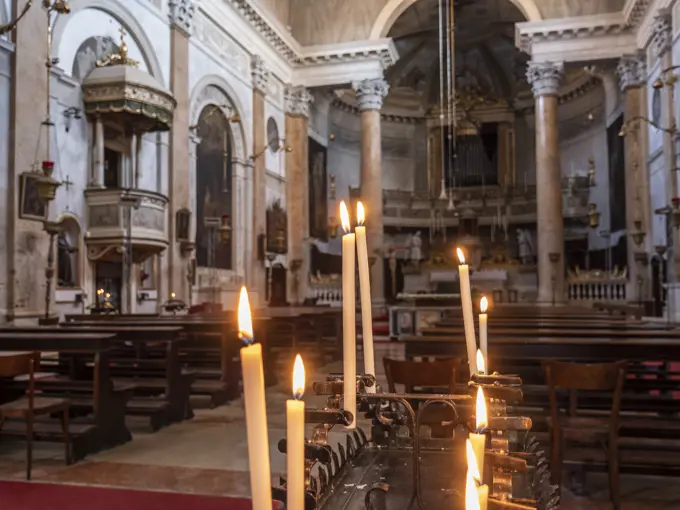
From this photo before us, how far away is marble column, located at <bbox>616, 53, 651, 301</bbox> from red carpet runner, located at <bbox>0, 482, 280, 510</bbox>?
15.8 m

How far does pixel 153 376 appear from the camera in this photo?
695cm

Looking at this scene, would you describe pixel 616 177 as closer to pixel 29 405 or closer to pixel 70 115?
pixel 70 115

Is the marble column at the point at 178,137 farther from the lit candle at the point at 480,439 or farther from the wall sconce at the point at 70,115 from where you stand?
the lit candle at the point at 480,439

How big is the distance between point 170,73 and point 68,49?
3190 mm

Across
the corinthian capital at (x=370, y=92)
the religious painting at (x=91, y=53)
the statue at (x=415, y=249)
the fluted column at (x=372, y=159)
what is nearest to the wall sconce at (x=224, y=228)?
the religious painting at (x=91, y=53)

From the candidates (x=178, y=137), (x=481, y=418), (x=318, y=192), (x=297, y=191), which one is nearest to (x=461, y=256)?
(x=481, y=418)

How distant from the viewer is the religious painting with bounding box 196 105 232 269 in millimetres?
15281

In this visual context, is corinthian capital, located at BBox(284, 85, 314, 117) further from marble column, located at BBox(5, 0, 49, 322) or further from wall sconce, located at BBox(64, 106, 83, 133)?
marble column, located at BBox(5, 0, 49, 322)

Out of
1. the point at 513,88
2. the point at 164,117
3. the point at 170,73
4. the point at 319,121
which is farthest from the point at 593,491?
the point at 513,88

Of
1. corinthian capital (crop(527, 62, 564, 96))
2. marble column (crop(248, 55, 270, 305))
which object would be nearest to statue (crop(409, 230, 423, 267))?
marble column (crop(248, 55, 270, 305))

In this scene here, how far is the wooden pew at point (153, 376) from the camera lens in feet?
19.5

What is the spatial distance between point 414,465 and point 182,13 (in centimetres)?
1441

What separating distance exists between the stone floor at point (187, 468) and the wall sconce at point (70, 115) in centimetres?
643

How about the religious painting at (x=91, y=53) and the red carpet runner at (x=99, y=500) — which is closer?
the red carpet runner at (x=99, y=500)
